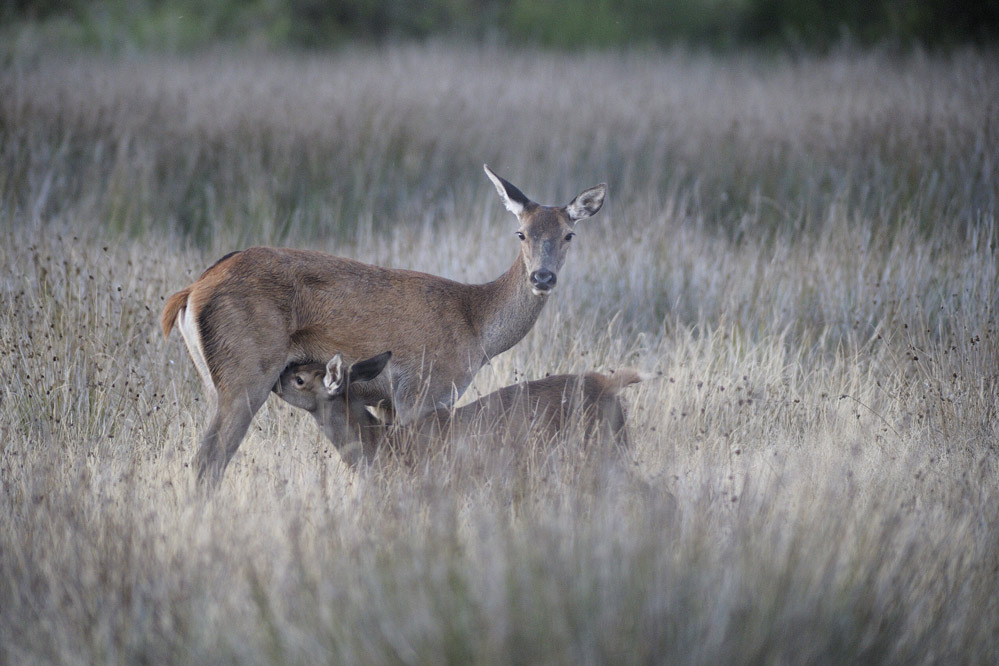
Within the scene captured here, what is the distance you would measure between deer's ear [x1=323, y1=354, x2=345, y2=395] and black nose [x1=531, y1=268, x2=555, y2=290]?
46.8 inches

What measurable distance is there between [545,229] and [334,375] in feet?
5.30

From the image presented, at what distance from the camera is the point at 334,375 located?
5473 mm

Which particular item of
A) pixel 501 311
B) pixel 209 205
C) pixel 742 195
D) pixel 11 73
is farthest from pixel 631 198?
pixel 11 73

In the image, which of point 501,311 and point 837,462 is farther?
point 501,311

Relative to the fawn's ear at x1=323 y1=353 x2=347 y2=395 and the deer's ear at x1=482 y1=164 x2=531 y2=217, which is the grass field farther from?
the deer's ear at x1=482 y1=164 x2=531 y2=217

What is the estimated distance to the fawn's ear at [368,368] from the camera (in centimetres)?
553

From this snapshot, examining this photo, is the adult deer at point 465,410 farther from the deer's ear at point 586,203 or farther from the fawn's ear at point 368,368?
the deer's ear at point 586,203

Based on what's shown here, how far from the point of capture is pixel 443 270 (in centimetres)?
887

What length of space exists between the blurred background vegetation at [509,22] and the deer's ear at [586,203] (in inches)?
678

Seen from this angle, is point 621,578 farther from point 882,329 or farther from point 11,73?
point 11,73

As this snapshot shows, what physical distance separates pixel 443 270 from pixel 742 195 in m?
4.52

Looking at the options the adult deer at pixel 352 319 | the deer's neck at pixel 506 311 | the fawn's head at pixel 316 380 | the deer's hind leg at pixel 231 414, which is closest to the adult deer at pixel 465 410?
the fawn's head at pixel 316 380

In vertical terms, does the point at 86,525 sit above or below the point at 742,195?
below

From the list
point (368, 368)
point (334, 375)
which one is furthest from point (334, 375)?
point (368, 368)
